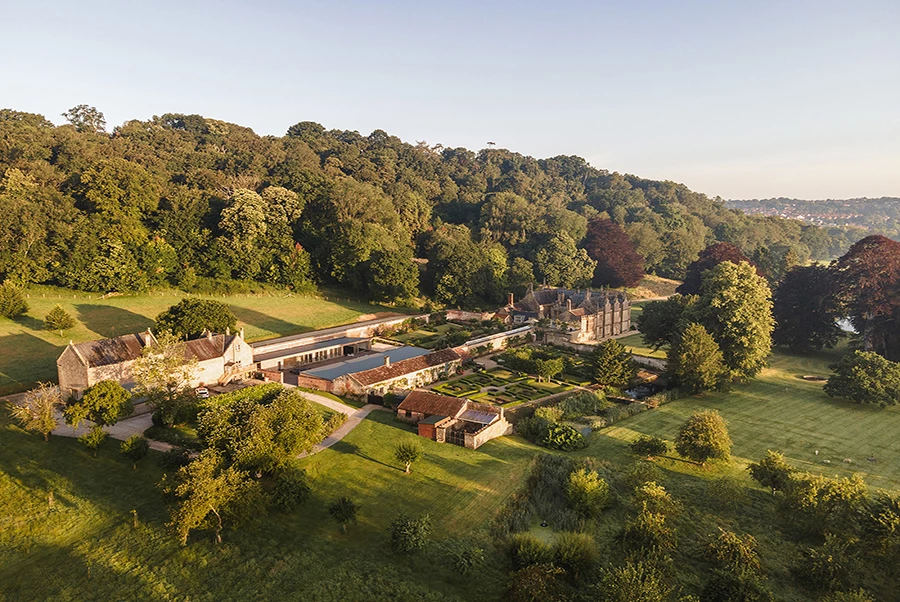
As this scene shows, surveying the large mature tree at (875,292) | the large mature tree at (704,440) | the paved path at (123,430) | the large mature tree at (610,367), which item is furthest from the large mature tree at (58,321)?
the large mature tree at (875,292)

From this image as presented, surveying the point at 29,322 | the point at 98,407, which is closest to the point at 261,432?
the point at 98,407

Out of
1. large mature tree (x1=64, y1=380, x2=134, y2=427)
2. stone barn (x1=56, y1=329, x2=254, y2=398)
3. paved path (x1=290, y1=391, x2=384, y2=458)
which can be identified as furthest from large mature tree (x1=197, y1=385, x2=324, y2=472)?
stone barn (x1=56, y1=329, x2=254, y2=398)

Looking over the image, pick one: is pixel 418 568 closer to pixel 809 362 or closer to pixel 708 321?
pixel 708 321

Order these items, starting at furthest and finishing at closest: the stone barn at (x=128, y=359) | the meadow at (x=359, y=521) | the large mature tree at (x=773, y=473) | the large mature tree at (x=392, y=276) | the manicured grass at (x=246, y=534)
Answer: the large mature tree at (x=392, y=276) → the stone barn at (x=128, y=359) → the large mature tree at (x=773, y=473) → the meadow at (x=359, y=521) → the manicured grass at (x=246, y=534)

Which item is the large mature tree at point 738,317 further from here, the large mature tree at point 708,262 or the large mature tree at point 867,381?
the large mature tree at point 708,262

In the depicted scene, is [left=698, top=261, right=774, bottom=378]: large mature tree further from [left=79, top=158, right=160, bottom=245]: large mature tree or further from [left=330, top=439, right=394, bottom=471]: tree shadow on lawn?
[left=79, top=158, right=160, bottom=245]: large mature tree

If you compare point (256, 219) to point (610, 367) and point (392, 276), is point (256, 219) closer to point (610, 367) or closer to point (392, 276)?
point (392, 276)
